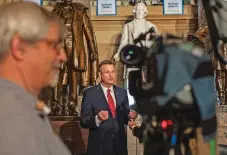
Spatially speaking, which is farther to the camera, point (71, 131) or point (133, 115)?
point (71, 131)

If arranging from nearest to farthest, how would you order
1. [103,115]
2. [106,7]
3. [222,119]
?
[103,115] → [222,119] → [106,7]

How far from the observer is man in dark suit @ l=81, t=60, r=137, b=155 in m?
4.18

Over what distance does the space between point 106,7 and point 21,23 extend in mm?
10063

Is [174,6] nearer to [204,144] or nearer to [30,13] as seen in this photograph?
[204,144]

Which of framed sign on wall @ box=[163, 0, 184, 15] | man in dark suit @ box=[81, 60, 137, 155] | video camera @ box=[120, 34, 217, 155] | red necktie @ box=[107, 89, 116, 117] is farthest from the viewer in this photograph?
framed sign on wall @ box=[163, 0, 184, 15]

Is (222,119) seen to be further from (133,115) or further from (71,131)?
(133,115)

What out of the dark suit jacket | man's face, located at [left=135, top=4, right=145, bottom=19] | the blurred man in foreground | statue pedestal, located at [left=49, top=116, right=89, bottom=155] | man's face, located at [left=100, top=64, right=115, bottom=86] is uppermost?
man's face, located at [left=135, top=4, right=145, bottom=19]

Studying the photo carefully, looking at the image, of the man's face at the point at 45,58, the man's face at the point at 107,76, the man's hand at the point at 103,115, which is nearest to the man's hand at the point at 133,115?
the man's hand at the point at 103,115

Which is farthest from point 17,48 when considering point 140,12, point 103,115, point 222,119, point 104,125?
point 140,12

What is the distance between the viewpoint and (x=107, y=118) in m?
4.03

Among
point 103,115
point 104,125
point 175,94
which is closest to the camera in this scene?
point 175,94

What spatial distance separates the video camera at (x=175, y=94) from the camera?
198 cm

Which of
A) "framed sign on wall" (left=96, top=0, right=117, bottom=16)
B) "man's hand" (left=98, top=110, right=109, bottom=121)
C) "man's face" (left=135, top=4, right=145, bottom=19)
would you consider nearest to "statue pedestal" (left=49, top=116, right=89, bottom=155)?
"man's face" (left=135, top=4, right=145, bottom=19)

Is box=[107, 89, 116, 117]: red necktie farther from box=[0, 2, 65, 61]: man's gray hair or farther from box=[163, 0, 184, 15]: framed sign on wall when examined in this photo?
box=[163, 0, 184, 15]: framed sign on wall
